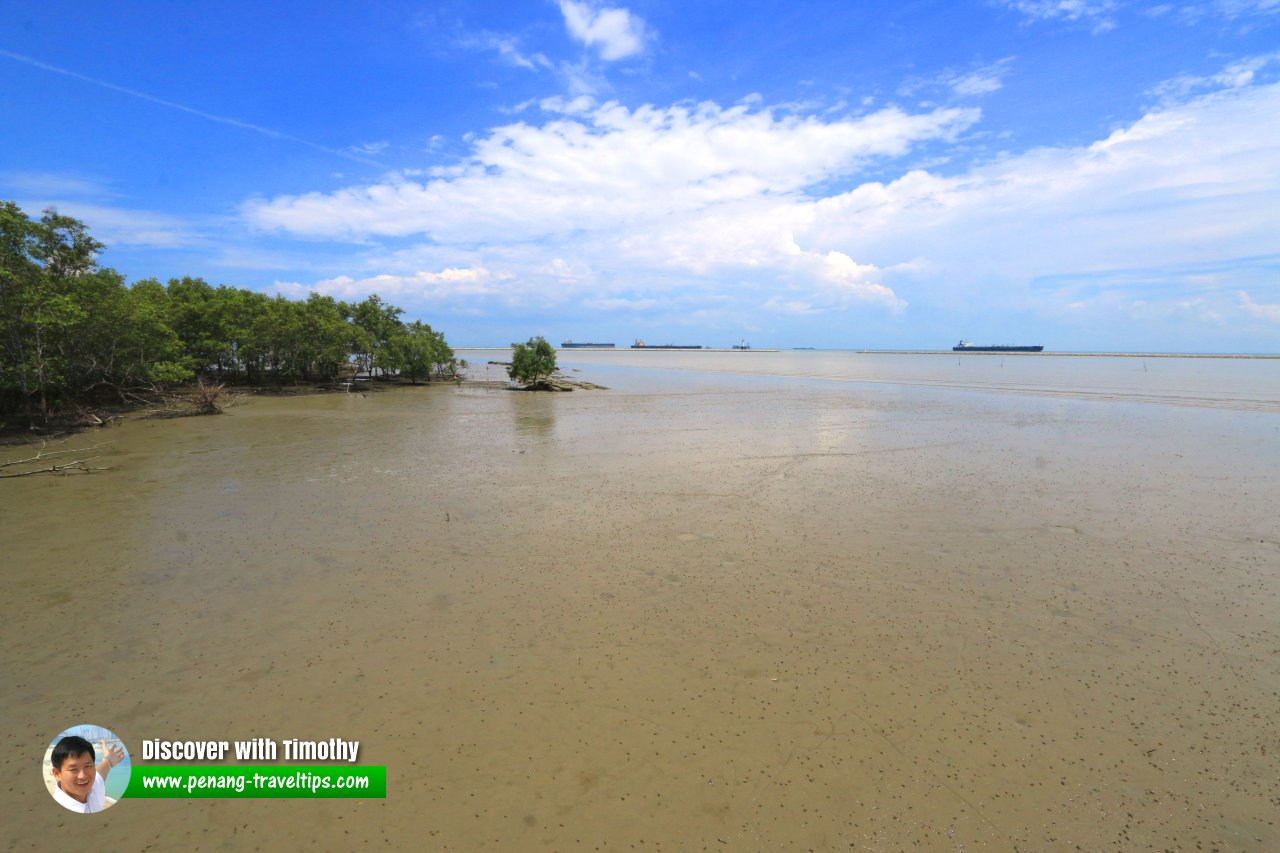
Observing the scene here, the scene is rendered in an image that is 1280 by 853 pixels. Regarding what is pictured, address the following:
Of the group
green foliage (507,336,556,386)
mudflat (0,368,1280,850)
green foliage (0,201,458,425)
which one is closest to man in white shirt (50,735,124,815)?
mudflat (0,368,1280,850)

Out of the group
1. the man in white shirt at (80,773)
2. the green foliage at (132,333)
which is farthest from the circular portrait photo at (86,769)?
the green foliage at (132,333)

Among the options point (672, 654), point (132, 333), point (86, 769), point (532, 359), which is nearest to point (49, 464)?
point (132, 333)

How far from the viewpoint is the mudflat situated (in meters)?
4.60

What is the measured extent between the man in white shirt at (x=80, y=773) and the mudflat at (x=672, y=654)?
18cm

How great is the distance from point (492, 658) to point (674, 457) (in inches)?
520

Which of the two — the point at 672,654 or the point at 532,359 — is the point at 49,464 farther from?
the point at 532,359

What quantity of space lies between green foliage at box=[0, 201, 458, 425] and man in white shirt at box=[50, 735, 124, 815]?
76.8ft

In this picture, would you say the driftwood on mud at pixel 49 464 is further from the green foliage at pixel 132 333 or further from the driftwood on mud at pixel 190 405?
the driftwood on mud at pixel 190 405

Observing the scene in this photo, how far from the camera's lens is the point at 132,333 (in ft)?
86.9

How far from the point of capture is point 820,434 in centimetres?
2445

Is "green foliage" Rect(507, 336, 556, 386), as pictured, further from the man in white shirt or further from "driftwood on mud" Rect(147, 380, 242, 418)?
the man in white shirt

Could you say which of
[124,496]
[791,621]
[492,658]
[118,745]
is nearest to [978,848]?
[791,621]

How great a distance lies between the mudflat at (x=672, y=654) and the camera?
15.1 ft

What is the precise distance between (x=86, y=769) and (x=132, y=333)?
31053 millimetres
